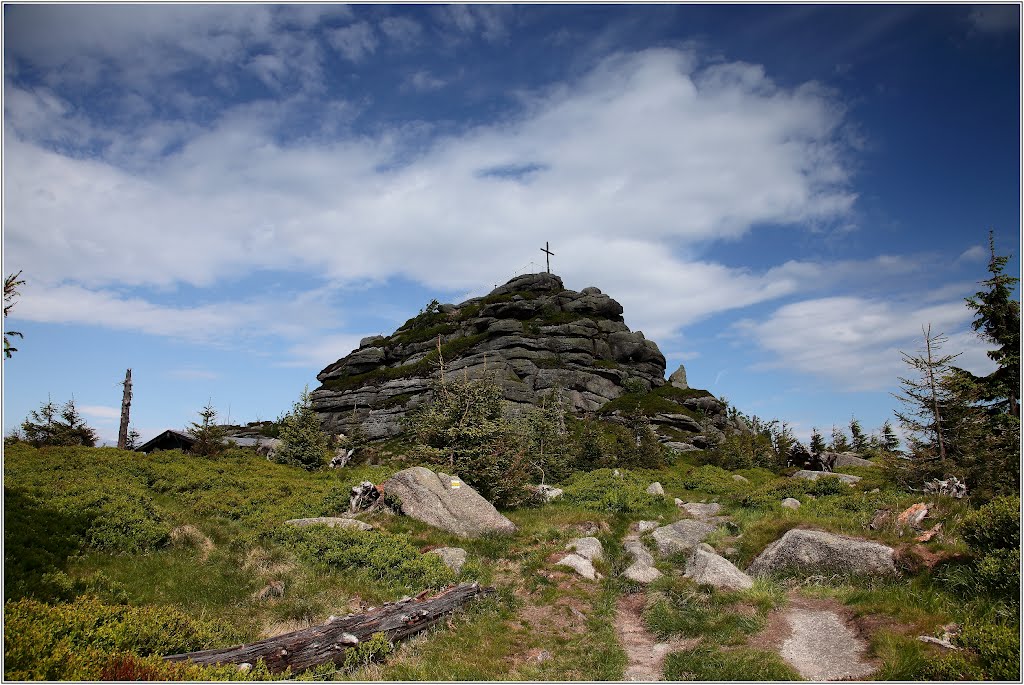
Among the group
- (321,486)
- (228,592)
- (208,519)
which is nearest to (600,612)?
(228,592)

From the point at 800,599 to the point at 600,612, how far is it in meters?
5.17

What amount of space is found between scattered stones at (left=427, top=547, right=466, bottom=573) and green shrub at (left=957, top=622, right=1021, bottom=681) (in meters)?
11.9

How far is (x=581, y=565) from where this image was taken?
16.9 m

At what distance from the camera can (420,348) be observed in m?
94.7

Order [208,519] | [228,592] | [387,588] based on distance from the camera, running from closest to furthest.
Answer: [228,592] < [387,588] < [208,519]

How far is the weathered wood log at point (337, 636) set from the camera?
855 cm

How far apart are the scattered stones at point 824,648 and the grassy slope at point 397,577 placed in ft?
1.62

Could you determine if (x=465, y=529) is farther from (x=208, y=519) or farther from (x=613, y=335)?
(x=613, y=335)

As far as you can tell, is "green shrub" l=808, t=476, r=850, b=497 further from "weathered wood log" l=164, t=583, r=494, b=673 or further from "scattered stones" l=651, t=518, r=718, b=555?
"weathered wood log" l=164, t=583, r=494, b=673

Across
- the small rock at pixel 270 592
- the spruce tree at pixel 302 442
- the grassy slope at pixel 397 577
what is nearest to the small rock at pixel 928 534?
the grassy slope at pixel 397 577

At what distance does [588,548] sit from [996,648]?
38.9 ft

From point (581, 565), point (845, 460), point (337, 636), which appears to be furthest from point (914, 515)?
point (845, 460)

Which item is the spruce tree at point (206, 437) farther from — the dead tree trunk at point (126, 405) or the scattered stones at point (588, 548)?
the scattered stones at point (588, 548)

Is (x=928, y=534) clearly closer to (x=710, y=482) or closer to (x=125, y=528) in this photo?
(x=125, y=528)
